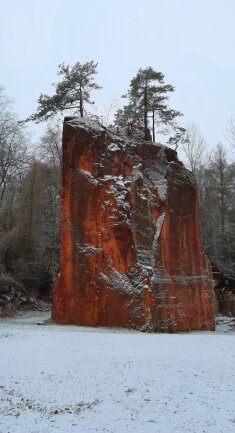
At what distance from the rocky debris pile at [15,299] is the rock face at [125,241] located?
7.59 meters

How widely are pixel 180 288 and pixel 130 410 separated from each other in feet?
48.2

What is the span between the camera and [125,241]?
20.6 m

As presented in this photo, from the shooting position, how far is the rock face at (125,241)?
19.5 metres

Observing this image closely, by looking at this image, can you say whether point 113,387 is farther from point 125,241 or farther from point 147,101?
point 147,101

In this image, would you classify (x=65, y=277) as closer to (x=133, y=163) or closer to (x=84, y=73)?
(x=133, y=163)

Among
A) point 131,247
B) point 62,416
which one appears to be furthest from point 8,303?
point 62,416

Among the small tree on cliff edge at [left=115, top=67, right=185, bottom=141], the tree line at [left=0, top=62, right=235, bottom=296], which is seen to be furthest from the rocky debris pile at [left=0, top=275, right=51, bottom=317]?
the small tree on cliff edge at [left=115, top=67, right=185, bottom=141]

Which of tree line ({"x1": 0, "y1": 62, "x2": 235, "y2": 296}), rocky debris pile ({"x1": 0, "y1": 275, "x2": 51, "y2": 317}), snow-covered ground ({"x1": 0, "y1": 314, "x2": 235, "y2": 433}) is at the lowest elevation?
snow-covered ground ({"x1": 0, "y1": 314, "x2": 235, "y2": 433})

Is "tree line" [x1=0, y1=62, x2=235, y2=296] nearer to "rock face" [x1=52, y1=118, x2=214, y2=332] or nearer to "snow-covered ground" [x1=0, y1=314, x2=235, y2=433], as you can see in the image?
"rock face" [x1=52, y1=118, x2=214, y2=332]

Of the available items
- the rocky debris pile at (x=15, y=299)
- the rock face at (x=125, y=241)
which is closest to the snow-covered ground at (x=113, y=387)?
the rock face at (x=125, y=241)

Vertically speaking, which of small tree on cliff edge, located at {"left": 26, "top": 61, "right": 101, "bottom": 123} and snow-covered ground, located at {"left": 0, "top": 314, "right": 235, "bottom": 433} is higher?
small tree on cliff edge, located at {"left": 26, "top": 61, "right": 101, "bottom": 123}

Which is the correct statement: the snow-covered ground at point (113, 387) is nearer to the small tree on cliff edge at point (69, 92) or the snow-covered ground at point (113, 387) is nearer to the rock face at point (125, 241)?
the rock face at point (125, 241)

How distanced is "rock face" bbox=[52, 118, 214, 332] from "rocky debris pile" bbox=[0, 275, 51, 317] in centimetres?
759

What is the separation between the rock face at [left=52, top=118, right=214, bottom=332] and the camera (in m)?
19.5
